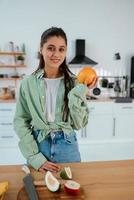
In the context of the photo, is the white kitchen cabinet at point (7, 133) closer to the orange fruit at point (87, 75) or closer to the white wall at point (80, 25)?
the white wall at point (80, 25)

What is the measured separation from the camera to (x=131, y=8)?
12.9ft

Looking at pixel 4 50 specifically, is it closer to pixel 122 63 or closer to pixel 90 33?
pixel 90 33

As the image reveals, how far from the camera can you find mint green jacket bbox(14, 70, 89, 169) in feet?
3.53

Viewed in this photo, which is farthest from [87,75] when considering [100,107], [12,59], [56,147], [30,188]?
[12,59]

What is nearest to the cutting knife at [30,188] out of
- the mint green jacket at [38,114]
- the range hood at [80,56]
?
the mint green jacket at [38,114]

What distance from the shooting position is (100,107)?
352 cm

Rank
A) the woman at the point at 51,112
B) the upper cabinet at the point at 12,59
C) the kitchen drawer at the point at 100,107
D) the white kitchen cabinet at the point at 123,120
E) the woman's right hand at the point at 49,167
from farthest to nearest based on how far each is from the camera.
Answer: the upper cabinet at the point at 12,59, the white kitchen cabinet at the point at 123,120, the kitchen drawer at the point at 100,107, the woman at the point at 51,112, the woman's right hand at the point at 49,167

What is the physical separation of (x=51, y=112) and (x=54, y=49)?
0.31 m

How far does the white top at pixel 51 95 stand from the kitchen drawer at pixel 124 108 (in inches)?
97.8

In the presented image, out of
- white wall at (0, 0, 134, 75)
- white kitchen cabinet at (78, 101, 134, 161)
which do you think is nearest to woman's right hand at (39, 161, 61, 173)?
white kitchen cabinet at (78, 101, 134, 161)

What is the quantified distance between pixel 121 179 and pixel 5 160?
2453 millimetres

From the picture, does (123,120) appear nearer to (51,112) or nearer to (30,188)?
(51,112)

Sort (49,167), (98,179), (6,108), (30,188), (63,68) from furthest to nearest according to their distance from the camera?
(6,108), (63,68), (49,167), (98,179), (30,188)

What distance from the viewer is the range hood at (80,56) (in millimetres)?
3723
